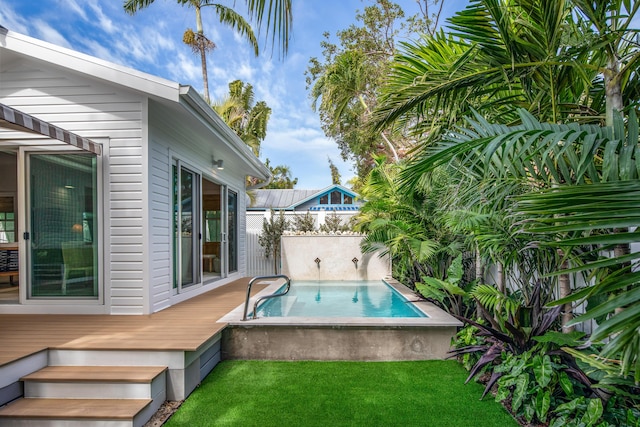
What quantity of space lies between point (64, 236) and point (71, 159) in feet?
3.60

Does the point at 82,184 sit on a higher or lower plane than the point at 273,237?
higher

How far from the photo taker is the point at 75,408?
2.78 metres

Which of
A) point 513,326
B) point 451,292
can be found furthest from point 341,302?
point 513,326

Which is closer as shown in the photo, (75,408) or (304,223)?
(75,408)

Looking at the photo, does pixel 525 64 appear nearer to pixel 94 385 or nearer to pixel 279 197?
pixel 94 385

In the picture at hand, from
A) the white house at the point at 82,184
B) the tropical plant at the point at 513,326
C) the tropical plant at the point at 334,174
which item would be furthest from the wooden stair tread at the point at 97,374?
the tropical plant at the point at 334,174

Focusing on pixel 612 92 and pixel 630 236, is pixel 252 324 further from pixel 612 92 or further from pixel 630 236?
pixel 612 92

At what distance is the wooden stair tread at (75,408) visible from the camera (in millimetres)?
2674

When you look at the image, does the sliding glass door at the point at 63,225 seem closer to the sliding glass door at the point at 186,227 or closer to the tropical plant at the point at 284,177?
the sliding glass door at the point at 186,227

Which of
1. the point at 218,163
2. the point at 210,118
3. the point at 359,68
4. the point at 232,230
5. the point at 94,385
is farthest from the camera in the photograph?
the point at 359,68

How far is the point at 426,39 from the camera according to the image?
3086mm

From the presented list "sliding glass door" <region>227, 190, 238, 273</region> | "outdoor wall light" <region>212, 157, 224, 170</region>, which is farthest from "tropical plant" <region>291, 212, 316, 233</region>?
"outdoor wall light" <region>212, 157, 224, 170</region>

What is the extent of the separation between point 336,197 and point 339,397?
63.7 feet

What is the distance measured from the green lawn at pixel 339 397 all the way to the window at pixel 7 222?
543cm
